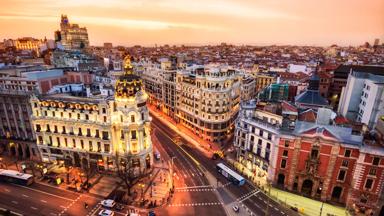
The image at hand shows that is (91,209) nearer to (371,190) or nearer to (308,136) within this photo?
(308,136)

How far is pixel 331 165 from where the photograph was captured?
69562 millimetres

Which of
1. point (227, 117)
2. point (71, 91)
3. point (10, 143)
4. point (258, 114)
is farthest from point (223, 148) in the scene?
point (10, 143)

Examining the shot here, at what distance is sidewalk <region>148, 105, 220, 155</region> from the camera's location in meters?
109

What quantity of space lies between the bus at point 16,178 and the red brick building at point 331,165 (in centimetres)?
8314

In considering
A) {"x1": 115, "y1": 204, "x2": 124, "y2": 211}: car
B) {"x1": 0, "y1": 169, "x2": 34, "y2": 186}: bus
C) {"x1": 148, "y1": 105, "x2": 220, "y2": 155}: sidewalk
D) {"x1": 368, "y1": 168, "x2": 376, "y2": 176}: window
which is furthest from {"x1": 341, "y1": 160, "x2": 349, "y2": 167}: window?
{"x1": 0, "y1": 169, "x2": 34, "y2": 186}: bus

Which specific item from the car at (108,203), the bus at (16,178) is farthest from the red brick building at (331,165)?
the bus at (16,178)


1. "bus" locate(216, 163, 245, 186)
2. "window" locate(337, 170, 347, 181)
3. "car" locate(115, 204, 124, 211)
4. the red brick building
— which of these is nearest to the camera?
the red brick building

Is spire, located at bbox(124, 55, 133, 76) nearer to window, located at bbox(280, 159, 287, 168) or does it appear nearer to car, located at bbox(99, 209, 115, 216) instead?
car, located at bbox(99, 209, 115, 216)

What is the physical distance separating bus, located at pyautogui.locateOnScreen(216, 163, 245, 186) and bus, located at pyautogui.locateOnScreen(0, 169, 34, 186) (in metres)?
65.5

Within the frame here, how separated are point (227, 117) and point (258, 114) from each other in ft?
101

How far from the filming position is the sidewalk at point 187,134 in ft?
358

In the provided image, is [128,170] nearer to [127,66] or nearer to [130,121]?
[130,121]

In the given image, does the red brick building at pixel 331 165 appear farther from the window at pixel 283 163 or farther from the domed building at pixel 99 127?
the domed building at pixel 99 127

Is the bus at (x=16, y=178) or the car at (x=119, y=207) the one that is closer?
the car at (x=119, y=207)
